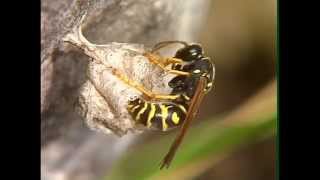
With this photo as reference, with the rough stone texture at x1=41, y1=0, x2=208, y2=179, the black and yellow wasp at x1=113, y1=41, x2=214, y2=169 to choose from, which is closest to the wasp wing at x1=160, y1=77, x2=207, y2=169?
the black and yellow wasp at x1=113, y1=41, x2=214, y2=169

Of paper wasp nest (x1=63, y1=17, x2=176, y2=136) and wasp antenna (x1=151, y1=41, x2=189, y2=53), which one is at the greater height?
wasp antenna (x1=151, y1=41, x2=189, y2=53)

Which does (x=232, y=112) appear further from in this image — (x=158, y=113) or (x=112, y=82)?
(x=112, y=82)

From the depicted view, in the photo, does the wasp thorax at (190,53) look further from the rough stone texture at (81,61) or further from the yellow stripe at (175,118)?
the yellow stripe at (175,118)

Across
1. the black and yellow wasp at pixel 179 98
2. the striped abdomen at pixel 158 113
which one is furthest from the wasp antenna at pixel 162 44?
the striped abdomen at pixel 158 113

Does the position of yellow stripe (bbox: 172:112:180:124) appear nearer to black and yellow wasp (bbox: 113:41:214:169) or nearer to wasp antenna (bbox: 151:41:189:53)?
black and yellow wasp (bbox: 113:41:214:169)
